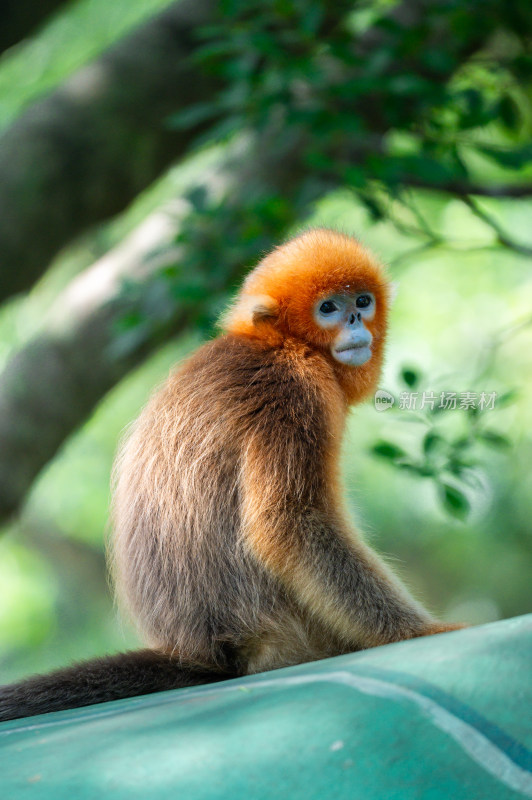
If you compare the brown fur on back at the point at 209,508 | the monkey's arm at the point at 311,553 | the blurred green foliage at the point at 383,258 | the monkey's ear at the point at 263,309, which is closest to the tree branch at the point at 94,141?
the blurred green foliage at the point at 383,258

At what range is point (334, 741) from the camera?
4.34 feet

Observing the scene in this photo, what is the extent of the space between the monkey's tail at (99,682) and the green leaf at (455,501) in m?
1.23

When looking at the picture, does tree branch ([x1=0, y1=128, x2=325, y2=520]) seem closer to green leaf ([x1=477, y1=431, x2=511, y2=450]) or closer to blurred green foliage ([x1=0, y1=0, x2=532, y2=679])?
blurred green foliage ([x1=0, y1=0, x2=532, y2=679])

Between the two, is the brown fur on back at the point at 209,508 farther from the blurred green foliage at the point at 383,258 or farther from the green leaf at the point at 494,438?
the green leaf at the point at 494,438

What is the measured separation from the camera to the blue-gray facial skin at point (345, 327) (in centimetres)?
258

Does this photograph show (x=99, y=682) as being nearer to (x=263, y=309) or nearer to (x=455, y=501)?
(x=263, y=309)

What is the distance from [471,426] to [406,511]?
5.96m

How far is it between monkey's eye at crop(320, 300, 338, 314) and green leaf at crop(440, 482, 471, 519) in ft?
3.04

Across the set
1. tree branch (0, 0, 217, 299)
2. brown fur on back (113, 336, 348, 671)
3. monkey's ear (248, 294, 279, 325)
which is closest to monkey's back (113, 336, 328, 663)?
brown fur on back (113, 336, 348, 671)

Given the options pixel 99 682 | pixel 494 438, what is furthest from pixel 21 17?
pixel 99 682

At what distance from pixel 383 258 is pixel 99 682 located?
2064 mm

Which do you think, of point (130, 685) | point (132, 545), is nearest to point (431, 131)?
point (132, 545)

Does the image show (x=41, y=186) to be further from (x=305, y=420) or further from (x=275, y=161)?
(x=305, y=420)

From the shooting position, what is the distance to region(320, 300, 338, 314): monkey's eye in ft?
8.52
